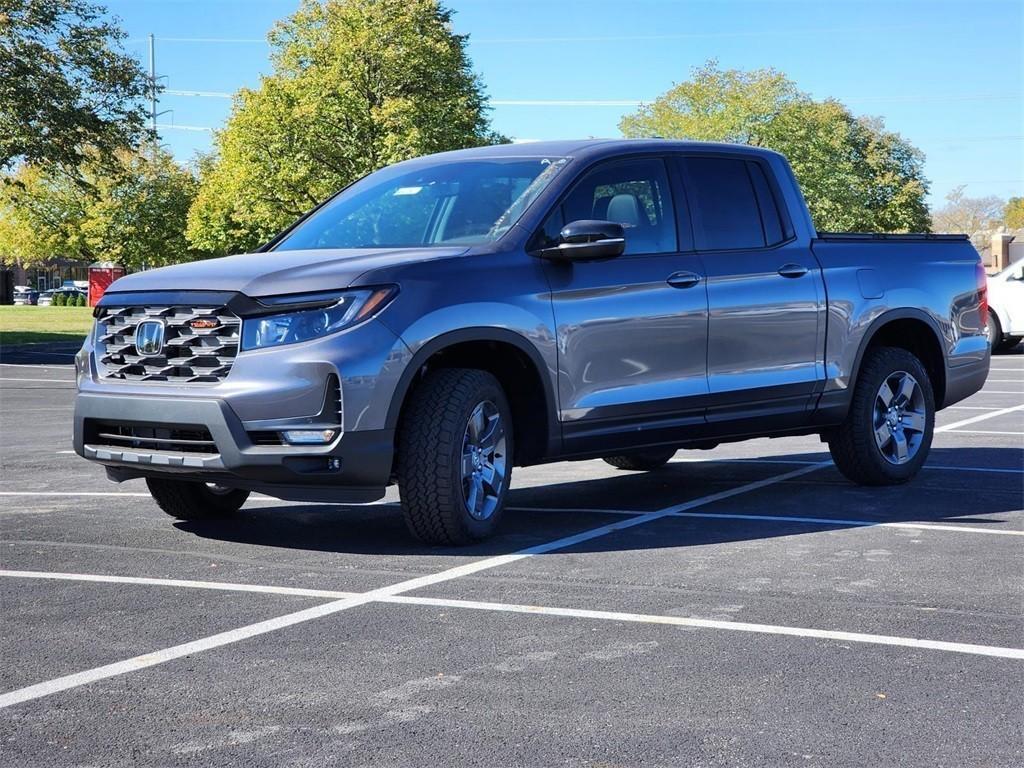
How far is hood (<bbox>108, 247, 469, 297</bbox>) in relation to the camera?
6.66 m

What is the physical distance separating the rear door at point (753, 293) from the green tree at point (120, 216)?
77.2 meters

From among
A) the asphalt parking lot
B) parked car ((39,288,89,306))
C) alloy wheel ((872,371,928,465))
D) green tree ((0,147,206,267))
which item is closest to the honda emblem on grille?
the asphalt parking lot

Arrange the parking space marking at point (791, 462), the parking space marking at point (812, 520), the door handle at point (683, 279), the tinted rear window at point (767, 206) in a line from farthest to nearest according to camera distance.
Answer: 1. the parking space marking at point (791, 462)
2. the tinted rear window at point (767, 206)
3. the door handle at point (683, 279)
4. the parking space marking at point (812, 520)

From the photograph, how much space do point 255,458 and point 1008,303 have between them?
72.9 ft

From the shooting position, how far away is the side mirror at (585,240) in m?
7.27

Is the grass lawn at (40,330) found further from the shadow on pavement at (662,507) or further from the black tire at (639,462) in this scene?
the shadow on pavement at (662,507)

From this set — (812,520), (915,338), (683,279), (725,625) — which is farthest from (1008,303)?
(725,625)

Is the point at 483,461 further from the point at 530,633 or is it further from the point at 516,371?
the point at 530,633

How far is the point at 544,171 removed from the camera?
25.7 feet

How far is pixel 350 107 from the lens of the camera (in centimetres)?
5219

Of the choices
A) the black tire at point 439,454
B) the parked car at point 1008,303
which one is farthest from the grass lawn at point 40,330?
the black tire at point 439,454

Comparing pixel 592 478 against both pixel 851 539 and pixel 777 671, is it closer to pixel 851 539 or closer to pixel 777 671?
pixel 851 539

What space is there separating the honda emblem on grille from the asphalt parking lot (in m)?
0.97

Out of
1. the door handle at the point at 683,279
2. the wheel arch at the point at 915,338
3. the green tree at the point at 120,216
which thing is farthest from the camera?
the green tree at the point at 120,216
